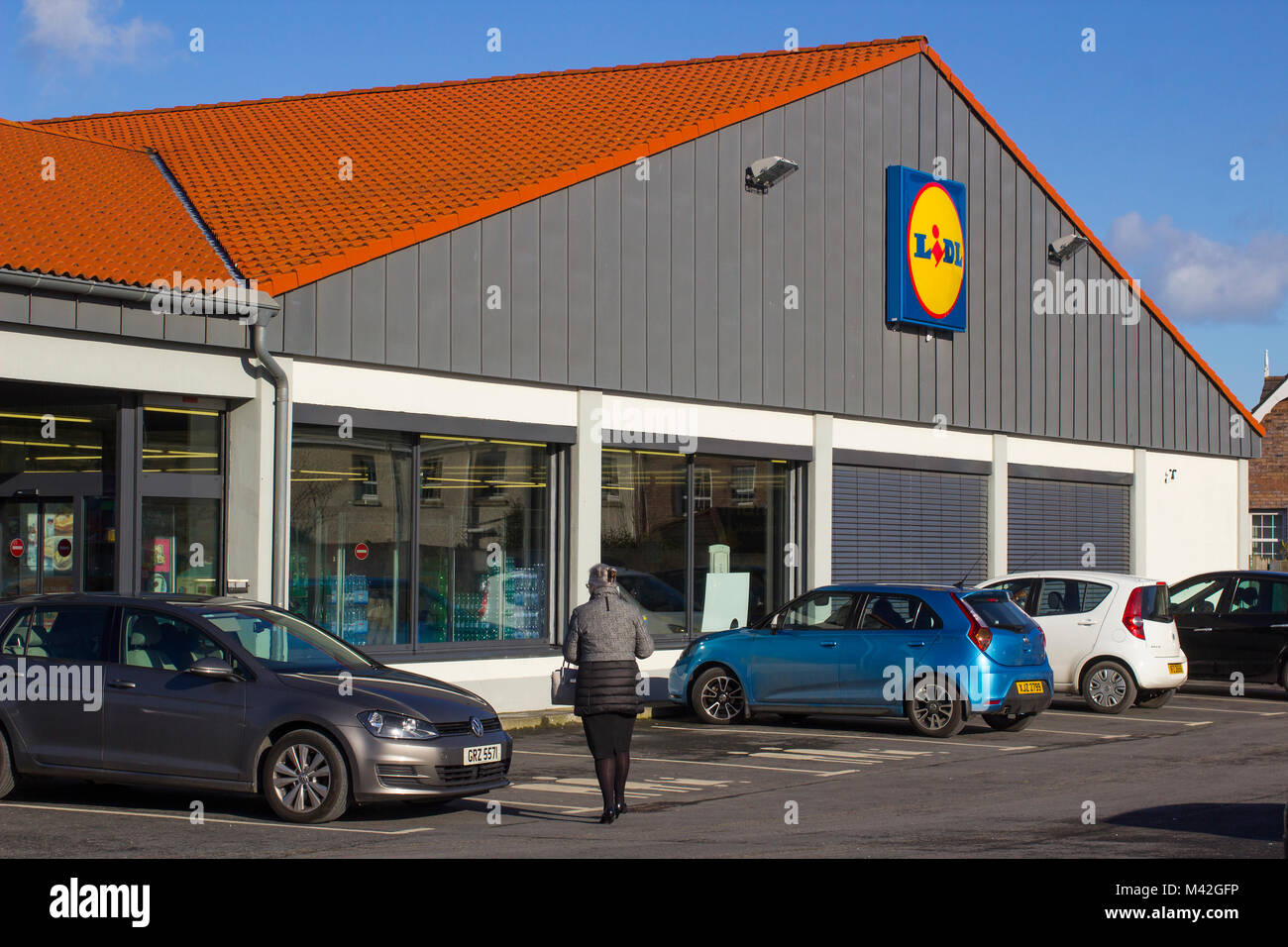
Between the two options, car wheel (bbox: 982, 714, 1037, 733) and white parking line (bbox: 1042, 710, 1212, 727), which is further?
white parking line (bbox: 1042, 710, 1212, 727)

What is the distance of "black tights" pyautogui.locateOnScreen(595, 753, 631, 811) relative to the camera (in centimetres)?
1078

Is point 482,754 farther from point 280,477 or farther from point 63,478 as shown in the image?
point 63,478

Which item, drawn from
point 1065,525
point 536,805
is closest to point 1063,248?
point 1065,525

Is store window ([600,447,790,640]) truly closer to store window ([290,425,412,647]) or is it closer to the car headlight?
store window ([290,425,412,647])

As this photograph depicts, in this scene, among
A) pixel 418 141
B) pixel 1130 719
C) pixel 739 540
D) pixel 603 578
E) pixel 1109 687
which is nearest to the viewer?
pixel 603 578

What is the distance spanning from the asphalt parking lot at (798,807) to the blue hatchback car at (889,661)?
14.7 inches

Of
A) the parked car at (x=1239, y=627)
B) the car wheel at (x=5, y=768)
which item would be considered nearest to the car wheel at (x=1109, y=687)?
the parked car at (x=1239, y=627)

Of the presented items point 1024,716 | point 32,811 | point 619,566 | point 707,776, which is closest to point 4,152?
point 619,566

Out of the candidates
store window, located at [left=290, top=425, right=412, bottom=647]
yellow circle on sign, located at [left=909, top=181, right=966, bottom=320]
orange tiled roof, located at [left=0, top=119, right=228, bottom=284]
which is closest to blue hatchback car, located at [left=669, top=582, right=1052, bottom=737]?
store window, located at [left=290, top=425, right=412, bottom=647]

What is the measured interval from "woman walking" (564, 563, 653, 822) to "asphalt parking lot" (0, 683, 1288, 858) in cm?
39

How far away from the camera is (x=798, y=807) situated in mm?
11422

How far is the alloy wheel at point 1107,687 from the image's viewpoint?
1878 cm

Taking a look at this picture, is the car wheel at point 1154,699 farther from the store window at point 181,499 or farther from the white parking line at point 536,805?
the store window at point 181,499

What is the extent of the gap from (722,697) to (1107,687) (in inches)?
196
